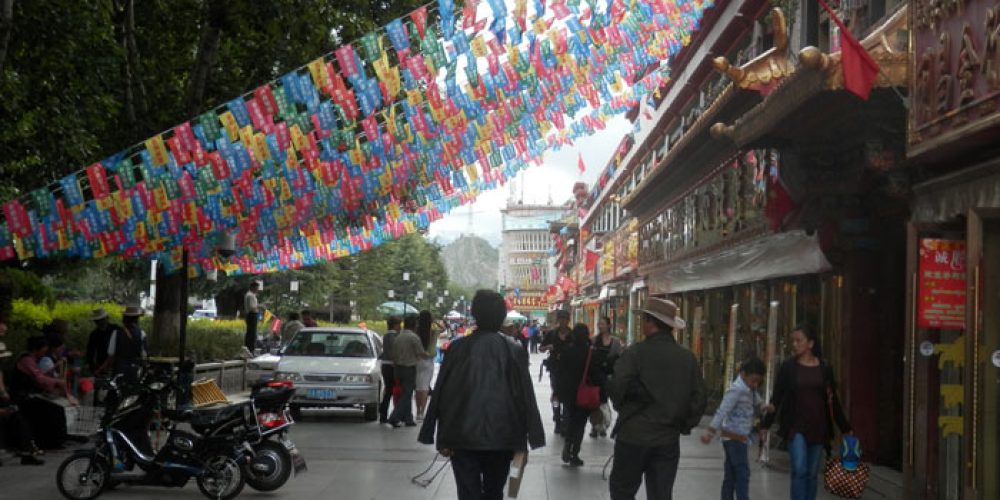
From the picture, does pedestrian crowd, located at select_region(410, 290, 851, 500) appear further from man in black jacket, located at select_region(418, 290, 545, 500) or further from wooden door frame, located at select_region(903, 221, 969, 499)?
wooden door frame, located at select_region(903, 221, 969, 499)

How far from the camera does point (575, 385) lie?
14.1m

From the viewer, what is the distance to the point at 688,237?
25000 millimetres

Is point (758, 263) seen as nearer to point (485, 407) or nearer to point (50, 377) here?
point (50, 377)

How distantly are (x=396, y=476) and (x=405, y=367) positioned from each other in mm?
6428

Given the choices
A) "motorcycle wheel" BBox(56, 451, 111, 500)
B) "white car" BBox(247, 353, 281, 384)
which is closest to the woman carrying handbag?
"motorcycle wheel" BBox(56, 451, 111, 500)

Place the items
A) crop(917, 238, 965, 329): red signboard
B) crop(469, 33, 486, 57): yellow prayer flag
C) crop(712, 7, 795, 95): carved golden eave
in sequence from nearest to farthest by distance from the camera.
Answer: crop(917, 238, 965, 329): red signboard, crop(712, 7, 795, 95): carved golden eave, crop(469, 33, 486, 57): yellow prayer flag

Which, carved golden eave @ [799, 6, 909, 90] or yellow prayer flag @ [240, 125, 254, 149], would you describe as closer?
carved golden eave @ [799, 6, 909, 90]

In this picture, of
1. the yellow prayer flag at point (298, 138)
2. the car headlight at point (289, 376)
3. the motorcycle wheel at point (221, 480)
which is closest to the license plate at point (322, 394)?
the car headlight at point (289, 376)

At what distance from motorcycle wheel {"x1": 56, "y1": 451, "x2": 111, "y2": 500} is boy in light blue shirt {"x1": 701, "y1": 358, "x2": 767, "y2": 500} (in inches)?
217

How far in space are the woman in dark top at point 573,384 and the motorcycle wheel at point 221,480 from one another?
4.40 metres

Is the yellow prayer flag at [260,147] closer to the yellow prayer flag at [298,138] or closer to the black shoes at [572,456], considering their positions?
the yellow prayer flag at [298,138]

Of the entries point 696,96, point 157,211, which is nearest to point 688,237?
point 696,96

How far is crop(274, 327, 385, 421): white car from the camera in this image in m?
18.9

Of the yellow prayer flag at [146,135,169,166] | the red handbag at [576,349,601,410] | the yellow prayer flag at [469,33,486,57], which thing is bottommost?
the red handbag at [576,349,601,410]
